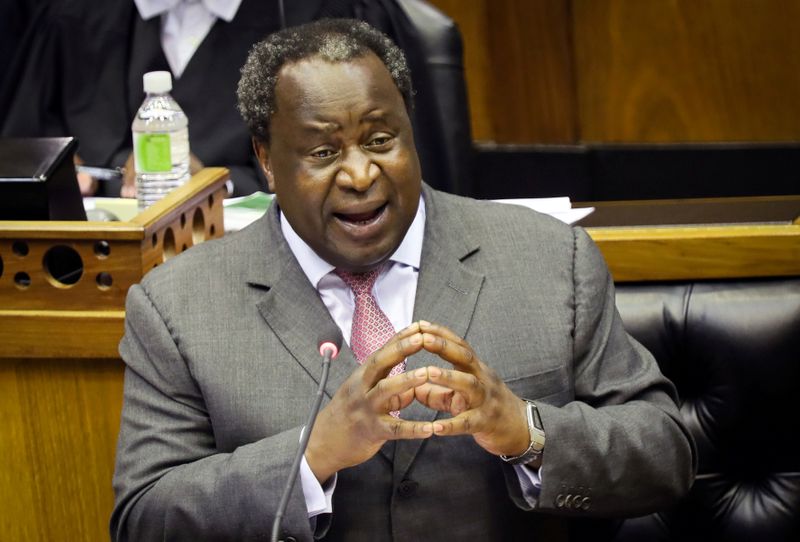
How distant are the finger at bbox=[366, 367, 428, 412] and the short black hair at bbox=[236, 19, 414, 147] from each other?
1.54 ft

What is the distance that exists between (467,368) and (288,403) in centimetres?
30

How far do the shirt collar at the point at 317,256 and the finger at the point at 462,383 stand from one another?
0.33 meters

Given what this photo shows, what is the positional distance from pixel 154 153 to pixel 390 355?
3.26 feet

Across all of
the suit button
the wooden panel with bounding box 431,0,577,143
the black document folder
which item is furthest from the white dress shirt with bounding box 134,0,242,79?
the suit button

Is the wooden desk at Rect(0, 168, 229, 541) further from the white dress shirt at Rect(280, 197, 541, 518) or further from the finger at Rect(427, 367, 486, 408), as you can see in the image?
the finger at Rect(427, 367, 486, 408)

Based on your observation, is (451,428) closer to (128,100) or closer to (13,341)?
(13,341)

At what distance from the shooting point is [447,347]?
4.81ft

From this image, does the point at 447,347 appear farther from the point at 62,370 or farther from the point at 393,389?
the point at 62,370

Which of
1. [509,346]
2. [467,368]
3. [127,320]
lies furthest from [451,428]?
[127,320]

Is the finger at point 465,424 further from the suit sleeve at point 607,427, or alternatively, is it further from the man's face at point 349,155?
the man's face at point 349,155

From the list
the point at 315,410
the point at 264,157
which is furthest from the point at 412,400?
the point at 264,157

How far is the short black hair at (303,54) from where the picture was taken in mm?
1704

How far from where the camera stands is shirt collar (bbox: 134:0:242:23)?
346 cm

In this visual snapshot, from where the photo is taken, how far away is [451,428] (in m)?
1.48
